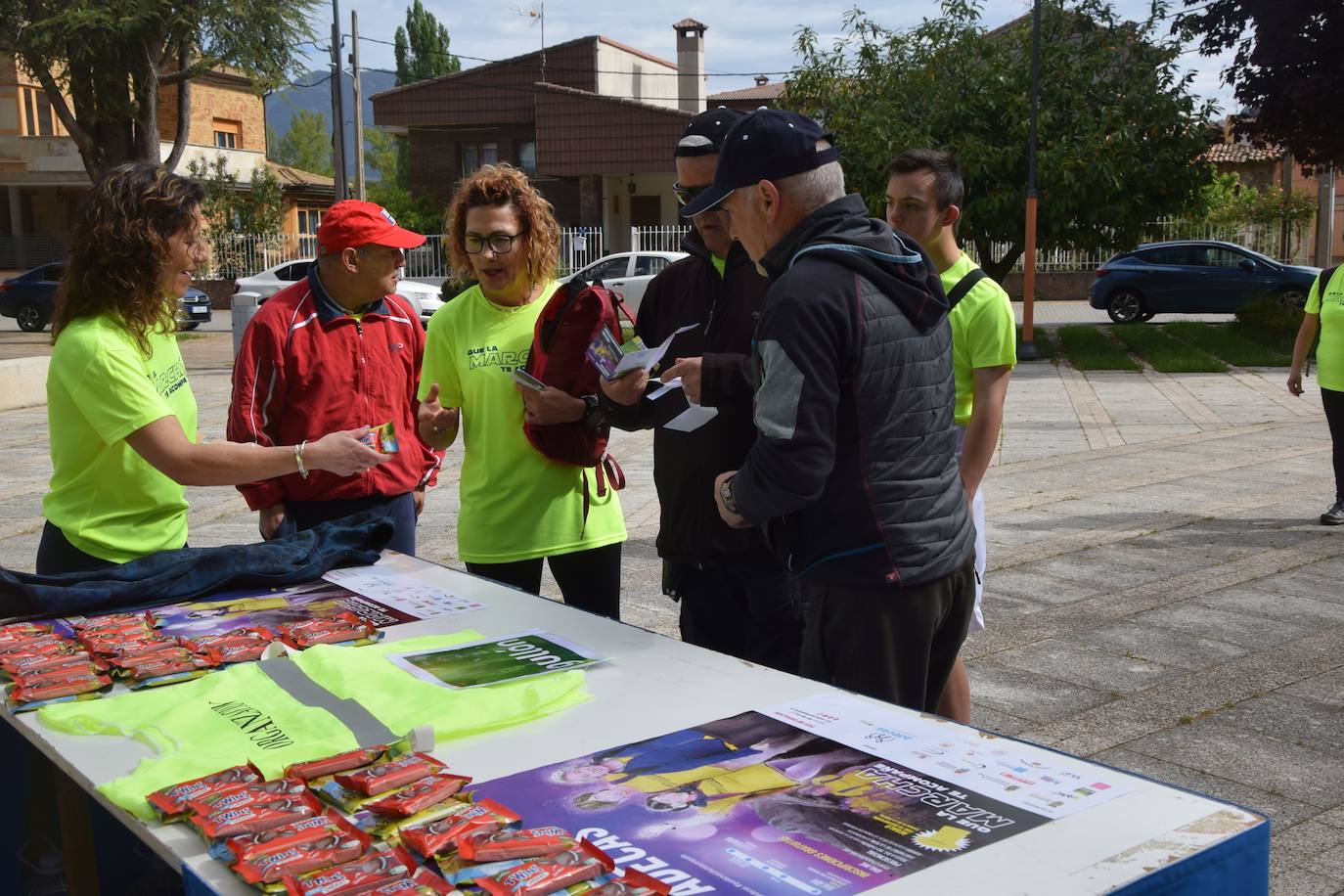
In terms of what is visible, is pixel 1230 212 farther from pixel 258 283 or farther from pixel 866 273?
pixel 866 273

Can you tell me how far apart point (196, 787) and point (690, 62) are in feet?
158

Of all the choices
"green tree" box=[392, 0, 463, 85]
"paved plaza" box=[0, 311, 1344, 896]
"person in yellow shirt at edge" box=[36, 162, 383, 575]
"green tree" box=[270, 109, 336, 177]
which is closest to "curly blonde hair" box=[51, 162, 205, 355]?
"person in yellow shirt at edge" box=[36, 162, 383, 575]

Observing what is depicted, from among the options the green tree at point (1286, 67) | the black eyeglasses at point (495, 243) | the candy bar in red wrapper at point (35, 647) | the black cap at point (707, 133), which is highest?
the green tree at point (1286, 67)

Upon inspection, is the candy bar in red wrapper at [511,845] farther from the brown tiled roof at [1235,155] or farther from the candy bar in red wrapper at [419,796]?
the brown tiled roof at [1235,155]

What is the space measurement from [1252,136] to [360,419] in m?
19.2

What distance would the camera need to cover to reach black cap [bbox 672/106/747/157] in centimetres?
321

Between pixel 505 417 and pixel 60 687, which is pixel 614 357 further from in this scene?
pixel 60 687

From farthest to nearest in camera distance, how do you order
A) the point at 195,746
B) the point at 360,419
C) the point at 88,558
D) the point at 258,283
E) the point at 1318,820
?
the point at 258,283
the point at 360,419
the point at 1318,820
the point at 88,558
the point at 195,746

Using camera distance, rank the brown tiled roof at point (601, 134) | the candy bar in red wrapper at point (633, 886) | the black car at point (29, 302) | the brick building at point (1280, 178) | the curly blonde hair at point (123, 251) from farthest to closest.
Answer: the brown tiled roof at point (601, 134), the brick building at point (1280, 178), the black car at point (29, 302), the curly blonde hair at point (123, 251), the candy bar in red wrapper at point (633, 886)

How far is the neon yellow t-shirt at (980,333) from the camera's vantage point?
3773 millimetres

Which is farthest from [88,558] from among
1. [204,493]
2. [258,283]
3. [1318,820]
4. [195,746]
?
[258,283]

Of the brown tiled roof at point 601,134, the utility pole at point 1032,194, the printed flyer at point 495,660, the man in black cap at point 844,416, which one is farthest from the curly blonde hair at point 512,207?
the brown tiled roof at point 601,134

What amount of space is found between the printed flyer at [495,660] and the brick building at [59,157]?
39195mm

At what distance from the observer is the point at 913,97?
19047 millimetres
